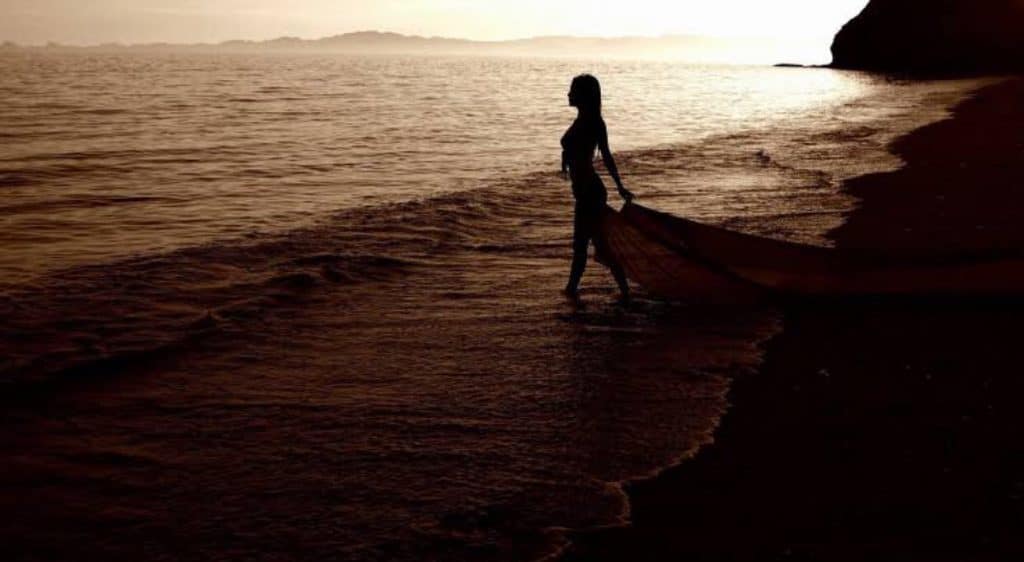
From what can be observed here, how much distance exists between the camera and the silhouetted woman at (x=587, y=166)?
24.3 feet

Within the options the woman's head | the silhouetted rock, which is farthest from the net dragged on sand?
the silhouetted rock

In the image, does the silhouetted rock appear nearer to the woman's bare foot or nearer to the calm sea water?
the calm sea water

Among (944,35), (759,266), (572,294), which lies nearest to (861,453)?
(759,266)

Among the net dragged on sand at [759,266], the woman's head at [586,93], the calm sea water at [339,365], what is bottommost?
the calm sea water at [339,365]

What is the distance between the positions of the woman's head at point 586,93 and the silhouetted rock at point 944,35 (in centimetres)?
8377

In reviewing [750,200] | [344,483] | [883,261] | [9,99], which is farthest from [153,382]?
[9,99]

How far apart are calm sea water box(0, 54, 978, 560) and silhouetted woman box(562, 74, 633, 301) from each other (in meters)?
0.54

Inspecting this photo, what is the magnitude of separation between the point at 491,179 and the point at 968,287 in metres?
12.0

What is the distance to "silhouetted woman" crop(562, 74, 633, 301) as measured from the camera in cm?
742

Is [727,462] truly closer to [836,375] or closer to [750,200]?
→ [836,375]

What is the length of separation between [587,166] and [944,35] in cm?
9290

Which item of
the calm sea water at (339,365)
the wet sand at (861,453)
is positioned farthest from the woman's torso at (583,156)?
the wet sand at (861,453)

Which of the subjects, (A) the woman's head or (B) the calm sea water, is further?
(A) the woman's head

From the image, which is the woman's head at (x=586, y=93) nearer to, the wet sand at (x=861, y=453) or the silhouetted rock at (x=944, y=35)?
the wet sand at (x=861, y=453)
